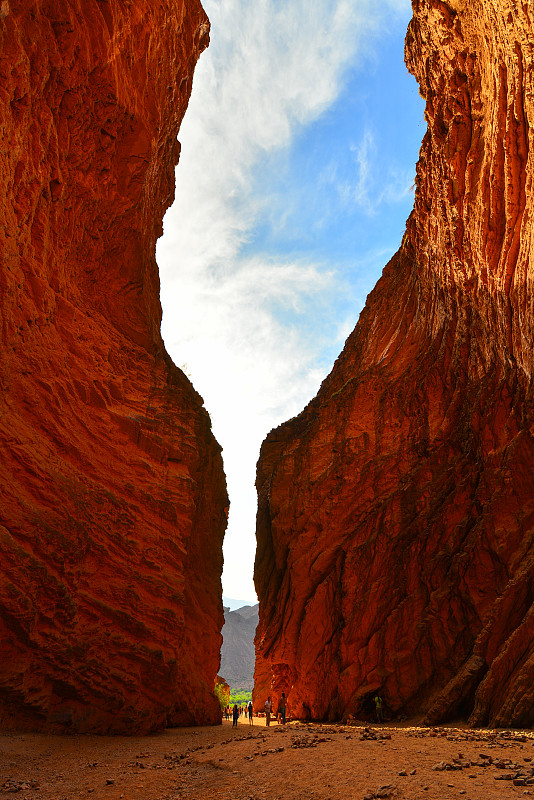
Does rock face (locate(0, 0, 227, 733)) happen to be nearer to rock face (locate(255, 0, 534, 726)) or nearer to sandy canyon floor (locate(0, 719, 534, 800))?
sandy canyon floor (locate(0, 719, 534, 800))

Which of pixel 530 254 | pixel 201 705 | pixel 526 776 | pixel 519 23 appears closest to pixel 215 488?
pixel 201 705

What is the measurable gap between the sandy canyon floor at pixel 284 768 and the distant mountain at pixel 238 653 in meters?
95.8

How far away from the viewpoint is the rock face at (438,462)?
12.9m

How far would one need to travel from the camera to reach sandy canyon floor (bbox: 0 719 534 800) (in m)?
5.24

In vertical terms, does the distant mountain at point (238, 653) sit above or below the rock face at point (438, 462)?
below

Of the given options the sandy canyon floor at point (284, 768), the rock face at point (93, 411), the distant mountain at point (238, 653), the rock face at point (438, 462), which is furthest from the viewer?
the distant mountain at point (238, 653)

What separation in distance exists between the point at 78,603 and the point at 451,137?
16949 mm

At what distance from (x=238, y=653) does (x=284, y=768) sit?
11617cm

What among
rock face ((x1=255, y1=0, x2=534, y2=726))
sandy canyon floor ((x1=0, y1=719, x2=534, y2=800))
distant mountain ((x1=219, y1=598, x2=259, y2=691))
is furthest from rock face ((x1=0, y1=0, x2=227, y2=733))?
distant mountain ((x1=219, y1=598, x2=259, y2=691))

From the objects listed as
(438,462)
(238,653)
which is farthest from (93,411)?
(238,653)

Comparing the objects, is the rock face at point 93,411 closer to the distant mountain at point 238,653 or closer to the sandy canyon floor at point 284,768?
the sandy canyon floor at point 284,768

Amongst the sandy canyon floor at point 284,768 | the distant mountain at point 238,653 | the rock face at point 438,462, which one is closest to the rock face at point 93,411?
the sandy canyon floor at point 284,768

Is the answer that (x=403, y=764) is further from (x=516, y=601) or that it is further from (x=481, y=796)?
(x=516, y=601)

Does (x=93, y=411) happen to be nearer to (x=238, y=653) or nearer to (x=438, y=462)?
(x=438, y=462)
